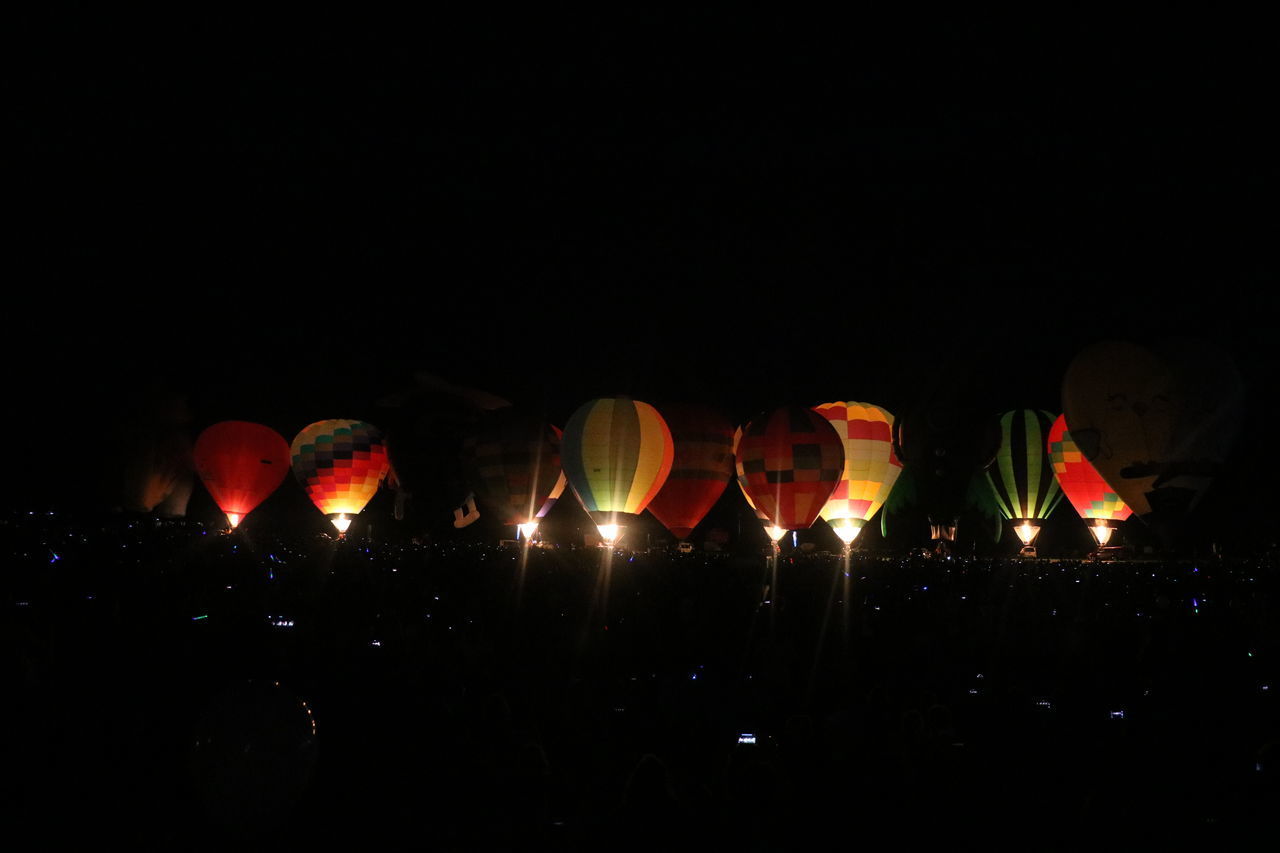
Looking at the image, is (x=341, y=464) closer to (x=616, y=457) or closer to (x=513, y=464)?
(x=513, y=464)

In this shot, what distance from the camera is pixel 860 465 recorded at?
21.1 m

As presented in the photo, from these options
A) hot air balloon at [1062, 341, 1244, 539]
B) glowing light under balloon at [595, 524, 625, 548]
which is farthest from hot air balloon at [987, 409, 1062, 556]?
glowing light under balloon at [595, 524, 625, 548]

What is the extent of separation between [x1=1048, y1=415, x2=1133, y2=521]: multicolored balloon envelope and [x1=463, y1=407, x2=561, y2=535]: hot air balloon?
966cm

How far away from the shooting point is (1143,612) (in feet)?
40.0

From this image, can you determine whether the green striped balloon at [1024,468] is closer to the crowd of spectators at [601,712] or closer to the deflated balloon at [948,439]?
the deflated balloon at [948,439]

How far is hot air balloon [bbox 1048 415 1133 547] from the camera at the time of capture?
69.9ft

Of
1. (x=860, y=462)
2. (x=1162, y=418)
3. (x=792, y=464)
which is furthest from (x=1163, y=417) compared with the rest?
(x=860, y=462)

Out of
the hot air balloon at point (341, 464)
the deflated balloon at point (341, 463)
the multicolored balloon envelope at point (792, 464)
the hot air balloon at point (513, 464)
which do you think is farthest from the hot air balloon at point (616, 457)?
the deflated balloon at point (341, 463)

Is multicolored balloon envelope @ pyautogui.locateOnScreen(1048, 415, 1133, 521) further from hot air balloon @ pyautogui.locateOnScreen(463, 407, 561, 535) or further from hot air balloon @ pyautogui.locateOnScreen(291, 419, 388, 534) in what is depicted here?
hot air balloon @ pyautogui.locateOnScreen(291, 419, 388, 534)

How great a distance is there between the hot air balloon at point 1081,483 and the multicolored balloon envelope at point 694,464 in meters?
6.49

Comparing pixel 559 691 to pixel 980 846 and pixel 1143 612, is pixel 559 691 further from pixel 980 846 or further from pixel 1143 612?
pixel 1143 612

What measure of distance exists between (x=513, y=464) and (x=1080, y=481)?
35.6ft

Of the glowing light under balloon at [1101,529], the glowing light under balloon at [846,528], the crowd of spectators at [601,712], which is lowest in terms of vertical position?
the crowd of spectators at [601,712]

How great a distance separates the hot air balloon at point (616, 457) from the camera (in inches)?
759
